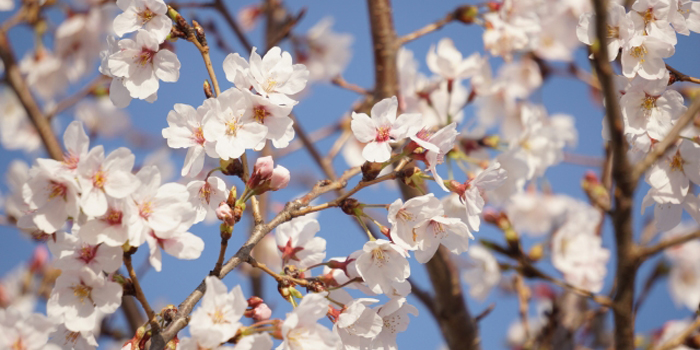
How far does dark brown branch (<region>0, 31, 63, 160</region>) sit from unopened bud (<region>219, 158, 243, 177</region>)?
1551mm

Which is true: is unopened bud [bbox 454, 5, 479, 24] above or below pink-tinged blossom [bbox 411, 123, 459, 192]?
below

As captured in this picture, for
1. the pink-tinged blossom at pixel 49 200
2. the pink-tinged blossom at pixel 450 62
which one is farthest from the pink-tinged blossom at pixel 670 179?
the pink-tinged blossom at pixel 49 200

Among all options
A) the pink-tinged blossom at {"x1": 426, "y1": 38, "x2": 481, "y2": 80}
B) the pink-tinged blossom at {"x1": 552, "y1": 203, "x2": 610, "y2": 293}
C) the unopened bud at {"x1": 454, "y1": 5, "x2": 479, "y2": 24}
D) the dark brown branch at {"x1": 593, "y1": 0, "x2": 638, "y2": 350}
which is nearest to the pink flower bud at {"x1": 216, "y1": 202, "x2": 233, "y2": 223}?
the dark brown branch at {"x1": 593, "y1": 0, "x2": 638, "y2": 350}

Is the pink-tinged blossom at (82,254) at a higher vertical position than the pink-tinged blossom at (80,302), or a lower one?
higher

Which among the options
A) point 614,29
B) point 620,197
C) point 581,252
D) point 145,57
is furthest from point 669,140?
point 581,252

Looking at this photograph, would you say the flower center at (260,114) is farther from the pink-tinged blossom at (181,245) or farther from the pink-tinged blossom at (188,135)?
the pink-tinged blossom at (181,245)

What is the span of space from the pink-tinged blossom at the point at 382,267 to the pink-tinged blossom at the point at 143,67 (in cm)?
64

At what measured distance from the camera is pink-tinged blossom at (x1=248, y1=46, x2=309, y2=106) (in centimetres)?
112

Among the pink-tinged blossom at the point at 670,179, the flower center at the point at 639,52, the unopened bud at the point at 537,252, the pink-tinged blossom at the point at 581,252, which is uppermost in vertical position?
the flower center at the point at 639,52

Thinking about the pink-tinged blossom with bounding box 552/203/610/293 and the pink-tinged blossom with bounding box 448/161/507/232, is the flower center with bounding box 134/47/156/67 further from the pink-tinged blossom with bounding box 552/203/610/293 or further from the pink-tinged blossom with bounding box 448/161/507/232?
the pink-tinged blossom with bounding box 552/203/610/293

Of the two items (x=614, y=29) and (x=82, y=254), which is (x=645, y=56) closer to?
(x=614, y=29)

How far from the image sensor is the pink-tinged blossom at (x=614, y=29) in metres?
1.24

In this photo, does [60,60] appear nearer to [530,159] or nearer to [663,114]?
[530,159]

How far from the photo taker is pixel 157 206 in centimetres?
100
